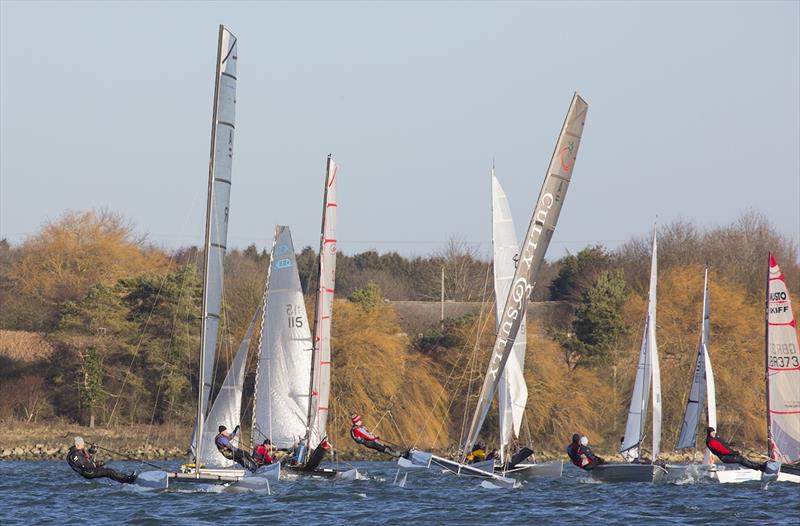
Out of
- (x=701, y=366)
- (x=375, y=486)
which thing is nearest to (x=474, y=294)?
(x=701, y=366)

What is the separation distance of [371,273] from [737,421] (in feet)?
194

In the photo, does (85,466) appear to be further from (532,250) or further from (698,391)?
(698,391)

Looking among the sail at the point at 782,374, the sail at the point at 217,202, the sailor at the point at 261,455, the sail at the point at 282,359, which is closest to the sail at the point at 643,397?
the sail at the point at 782,374

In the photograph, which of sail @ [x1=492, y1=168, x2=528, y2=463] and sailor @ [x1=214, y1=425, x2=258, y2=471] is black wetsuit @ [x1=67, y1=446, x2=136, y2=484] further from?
sail @ [x1=492, y1=168, x2=528, y2=463]

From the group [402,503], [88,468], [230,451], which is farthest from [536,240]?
[88,468]

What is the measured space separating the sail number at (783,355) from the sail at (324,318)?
10976mm

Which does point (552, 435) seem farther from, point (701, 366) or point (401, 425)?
point (701, 366)

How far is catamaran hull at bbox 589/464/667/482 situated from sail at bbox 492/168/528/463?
2.54m

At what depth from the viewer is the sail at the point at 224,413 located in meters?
31.6

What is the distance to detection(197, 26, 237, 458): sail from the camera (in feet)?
89.9

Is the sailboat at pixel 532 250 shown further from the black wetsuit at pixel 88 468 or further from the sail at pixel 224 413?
the black wetsuit at pixel 88 468

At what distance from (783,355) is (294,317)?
12361mm

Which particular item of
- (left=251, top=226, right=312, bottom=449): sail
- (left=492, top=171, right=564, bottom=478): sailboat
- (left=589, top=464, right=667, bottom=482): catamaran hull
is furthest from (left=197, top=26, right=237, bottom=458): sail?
(left=589, top=464, right=667, bottom=482): catamaran hull

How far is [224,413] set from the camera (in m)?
32.7
